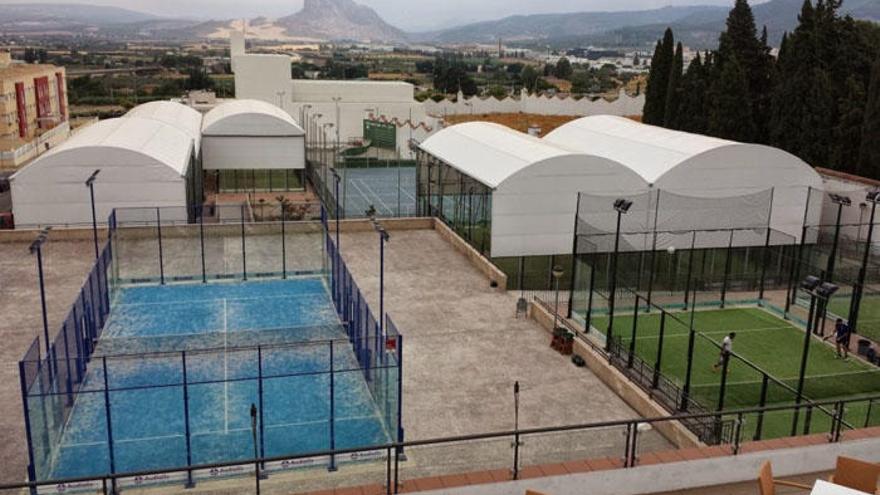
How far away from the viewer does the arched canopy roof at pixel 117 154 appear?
30078 mm

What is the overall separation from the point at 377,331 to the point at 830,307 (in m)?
16.2

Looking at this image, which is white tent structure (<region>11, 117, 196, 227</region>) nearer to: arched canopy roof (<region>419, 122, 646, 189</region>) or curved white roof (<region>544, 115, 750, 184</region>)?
arched canopy roof (<region>419, 122, 646, 189</region>)

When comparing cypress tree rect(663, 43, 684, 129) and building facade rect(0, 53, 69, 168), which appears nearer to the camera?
cypress tree rect(663, 43, 684, 129)

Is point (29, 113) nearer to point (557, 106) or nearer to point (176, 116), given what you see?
point (176, 116)

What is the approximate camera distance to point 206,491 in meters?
13.5

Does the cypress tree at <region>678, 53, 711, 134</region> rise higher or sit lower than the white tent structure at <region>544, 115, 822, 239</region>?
higher

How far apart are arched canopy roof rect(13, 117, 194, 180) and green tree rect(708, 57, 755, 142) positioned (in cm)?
2678

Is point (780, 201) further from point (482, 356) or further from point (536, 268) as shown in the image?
point (482, 356)

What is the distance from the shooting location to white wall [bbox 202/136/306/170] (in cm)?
4194

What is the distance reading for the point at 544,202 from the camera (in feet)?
94.2

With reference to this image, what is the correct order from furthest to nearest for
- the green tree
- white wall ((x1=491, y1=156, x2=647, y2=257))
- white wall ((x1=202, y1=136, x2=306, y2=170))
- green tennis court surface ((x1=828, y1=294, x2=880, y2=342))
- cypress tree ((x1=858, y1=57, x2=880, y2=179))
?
white wall ((x1=202, y1=136, x2=306, y2=170)) < the green tree < cypress tree ((x1=858, y1=57, x2=880, y2=179)) < white wall ((x1=491, y1=156, x2=647, y2=257)) < green tennis court surface ((x1=828, y1=294, x2=880, y2=342))

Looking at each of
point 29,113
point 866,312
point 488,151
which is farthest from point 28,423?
point 29,113

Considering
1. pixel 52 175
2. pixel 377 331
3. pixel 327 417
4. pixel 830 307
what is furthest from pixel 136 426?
pixel 830 307

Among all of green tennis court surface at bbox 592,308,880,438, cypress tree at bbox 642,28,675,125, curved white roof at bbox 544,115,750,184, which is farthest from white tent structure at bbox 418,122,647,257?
cypress tree at bbox 642,28,675,125
